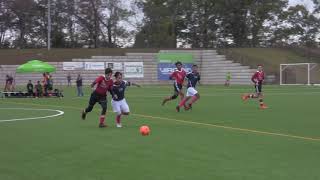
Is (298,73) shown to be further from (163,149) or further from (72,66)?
(163,149)

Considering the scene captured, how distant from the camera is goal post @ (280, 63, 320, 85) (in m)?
70.8

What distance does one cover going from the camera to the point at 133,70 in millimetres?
75438

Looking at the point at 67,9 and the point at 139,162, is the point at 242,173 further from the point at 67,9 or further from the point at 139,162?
the point at 67,9

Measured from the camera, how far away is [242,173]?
9250 millimetres

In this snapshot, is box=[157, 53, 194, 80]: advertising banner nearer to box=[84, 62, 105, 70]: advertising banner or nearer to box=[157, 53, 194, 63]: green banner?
box=[157, 53, 194, 63]: green banner

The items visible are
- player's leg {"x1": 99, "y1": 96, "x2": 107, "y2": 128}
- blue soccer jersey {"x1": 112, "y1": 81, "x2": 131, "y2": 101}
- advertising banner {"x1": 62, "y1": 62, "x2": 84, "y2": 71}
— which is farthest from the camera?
advertising banner {"x1": 62, "y1": 62, "x2": 84, "y2": 71}

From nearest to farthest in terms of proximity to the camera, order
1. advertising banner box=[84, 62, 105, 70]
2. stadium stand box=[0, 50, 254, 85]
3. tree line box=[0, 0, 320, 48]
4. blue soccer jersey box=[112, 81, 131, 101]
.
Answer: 1. blue soccer jersey box=[112, 81, 131, 101]
2. stadium stand box=[0, 50, 254, 85]
3. advertising banner box=[84, 62, 105, 70]
4. tree line box=[0, 0, 320, 48]

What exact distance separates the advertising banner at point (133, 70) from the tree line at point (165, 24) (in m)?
16.6

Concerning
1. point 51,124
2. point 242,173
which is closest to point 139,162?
point 242,173

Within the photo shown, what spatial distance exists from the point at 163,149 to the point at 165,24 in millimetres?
80269

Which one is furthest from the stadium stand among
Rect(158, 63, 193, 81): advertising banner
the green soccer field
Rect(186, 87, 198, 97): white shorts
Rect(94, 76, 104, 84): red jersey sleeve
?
Rect(94, 76, 104, 84): red jersey sleeve

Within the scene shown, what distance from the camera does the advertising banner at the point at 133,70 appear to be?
2961 inches

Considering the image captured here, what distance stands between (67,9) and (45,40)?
645cm

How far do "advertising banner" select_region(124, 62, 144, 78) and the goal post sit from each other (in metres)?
17.6
